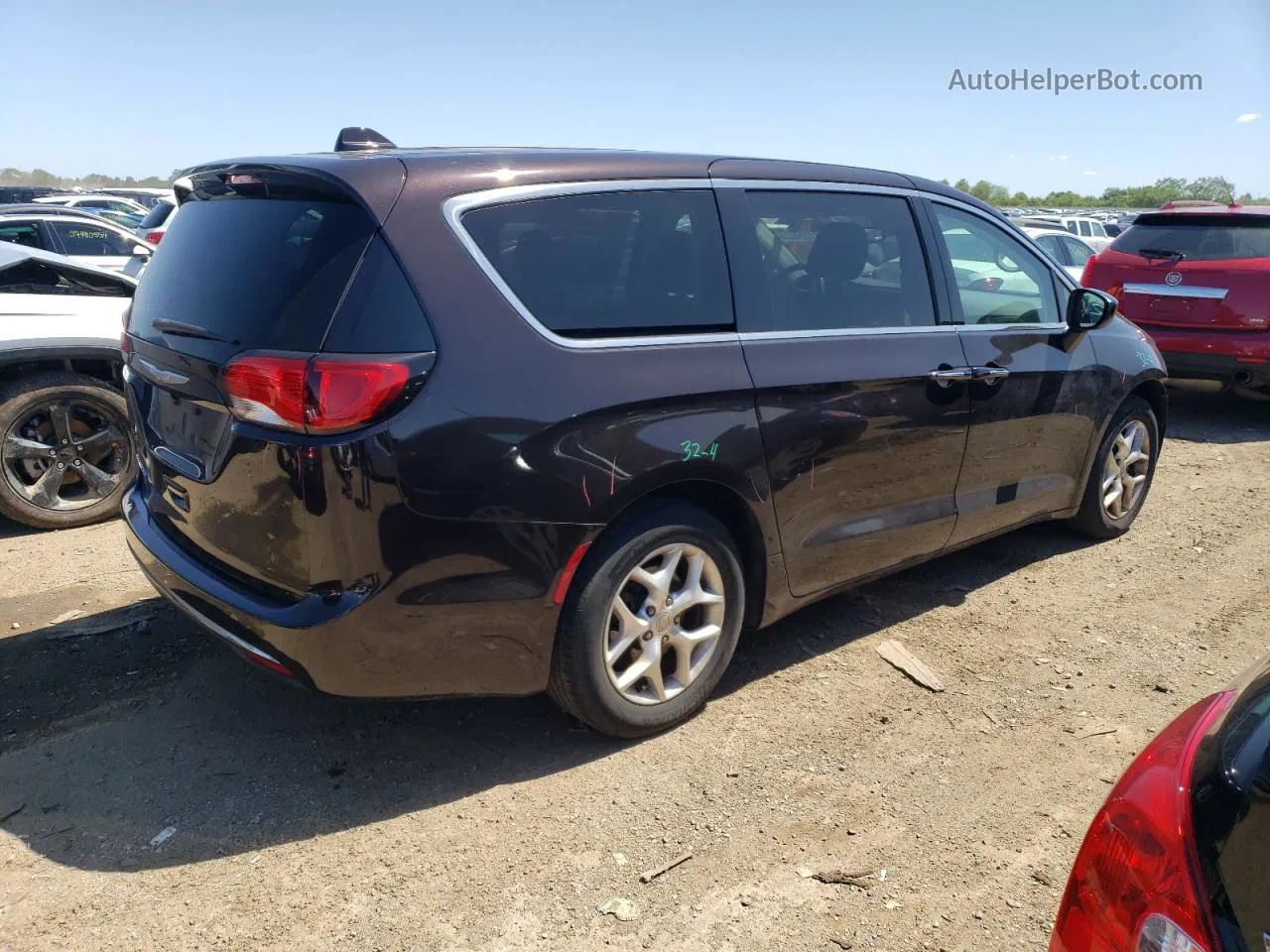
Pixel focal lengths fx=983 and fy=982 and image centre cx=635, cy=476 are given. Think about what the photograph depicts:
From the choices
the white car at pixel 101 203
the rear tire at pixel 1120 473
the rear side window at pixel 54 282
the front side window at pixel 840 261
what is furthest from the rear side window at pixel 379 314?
the white car at pixel 101 203

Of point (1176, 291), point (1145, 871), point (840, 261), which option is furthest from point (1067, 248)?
point (1145, 871)

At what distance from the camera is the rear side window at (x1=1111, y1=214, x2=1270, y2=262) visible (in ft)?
26.4

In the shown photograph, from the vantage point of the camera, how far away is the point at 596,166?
3.12 m

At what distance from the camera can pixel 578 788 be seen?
3.04 meters

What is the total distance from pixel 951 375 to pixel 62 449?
4397 mm

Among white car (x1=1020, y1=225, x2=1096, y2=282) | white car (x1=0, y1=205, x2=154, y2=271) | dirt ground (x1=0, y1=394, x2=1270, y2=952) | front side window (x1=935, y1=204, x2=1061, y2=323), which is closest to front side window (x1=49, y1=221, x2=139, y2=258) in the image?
white car (x1=0, y1=205, x2=154, y2=271)

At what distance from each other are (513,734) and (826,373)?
166 cm

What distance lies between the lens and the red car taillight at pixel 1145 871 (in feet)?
4.56

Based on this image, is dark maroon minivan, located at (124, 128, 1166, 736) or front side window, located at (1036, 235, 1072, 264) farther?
front side window, located at (1036, 235, 1072, 264)

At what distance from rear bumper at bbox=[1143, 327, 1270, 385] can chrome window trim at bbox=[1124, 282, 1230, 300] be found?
297 millimetres

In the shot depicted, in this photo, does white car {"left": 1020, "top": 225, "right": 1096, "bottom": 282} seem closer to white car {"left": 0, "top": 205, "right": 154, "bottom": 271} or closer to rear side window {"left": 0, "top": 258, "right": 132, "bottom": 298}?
white car {"left": 0, "top": 205, "right": 154, "bottom": 271}

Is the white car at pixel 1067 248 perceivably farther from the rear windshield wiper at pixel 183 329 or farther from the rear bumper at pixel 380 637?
the rear windshield wiper at pixel 183 329

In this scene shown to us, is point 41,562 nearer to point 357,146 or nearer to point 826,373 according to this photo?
point 357,146

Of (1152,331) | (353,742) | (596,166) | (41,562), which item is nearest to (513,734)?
(353,742)
